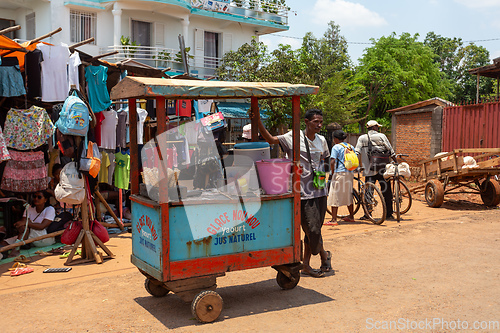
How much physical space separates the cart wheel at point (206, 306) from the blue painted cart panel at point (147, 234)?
1.60 ft

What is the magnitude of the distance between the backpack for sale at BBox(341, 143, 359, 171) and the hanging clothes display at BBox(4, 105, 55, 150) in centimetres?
529

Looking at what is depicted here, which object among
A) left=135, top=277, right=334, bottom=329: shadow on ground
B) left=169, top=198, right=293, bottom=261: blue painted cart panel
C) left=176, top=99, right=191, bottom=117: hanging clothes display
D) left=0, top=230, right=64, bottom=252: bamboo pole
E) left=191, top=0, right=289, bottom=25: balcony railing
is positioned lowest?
left=135, top=277, right=334, bottom=329: shadow on ground

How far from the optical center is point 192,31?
2564cm

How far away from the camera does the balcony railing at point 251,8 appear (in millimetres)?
25016

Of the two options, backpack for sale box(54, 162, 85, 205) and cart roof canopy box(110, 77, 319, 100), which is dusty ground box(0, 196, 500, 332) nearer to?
backpack for sale box(54, 162, 85, 205)

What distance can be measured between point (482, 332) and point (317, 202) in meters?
2.24

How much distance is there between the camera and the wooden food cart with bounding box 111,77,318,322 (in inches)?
182

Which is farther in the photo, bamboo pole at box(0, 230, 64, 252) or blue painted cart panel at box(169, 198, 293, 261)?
bamboo pole at box(0, 230, 64, 252)

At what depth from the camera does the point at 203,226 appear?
4812mm

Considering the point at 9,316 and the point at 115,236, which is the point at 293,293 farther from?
the point at 115,236

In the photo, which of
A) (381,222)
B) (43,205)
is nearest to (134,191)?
(43,205)

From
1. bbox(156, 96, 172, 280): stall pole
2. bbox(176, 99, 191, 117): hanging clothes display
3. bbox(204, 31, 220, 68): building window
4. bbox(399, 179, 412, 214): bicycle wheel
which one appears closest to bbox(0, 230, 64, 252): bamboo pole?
bbox(156, 96, 172, 280): stall pole

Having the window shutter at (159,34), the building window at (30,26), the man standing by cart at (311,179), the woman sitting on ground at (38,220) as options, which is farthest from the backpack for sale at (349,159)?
the building window at (30,26)

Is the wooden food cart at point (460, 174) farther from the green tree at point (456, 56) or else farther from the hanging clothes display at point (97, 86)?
the green tree at point (456, 56)
